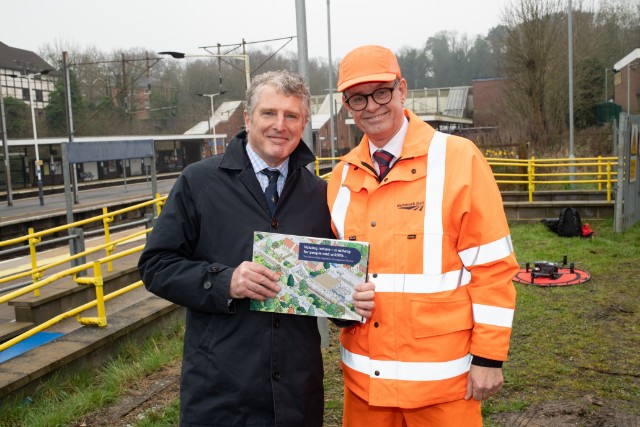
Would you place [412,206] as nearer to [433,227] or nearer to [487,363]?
[433,227]

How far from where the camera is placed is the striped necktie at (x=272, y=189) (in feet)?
8.65

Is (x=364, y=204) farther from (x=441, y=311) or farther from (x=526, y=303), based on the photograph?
(x=526, y=303)

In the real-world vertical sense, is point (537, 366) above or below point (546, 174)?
below

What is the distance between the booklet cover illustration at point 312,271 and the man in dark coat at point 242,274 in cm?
6

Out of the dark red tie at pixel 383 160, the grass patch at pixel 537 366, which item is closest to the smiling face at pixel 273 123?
the dark red tie at pixel 383 160

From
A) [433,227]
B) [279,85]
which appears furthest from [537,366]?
[279,85]

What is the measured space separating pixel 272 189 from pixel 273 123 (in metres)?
0.30

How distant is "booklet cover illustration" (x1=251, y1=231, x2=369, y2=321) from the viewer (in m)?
2.39

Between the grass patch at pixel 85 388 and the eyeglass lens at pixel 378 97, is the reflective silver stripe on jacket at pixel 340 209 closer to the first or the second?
the eyeglass lens at pixel 378 97

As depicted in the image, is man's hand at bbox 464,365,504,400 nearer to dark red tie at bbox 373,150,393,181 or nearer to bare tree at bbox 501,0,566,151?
dark red tie at bbox 373,150,393,181

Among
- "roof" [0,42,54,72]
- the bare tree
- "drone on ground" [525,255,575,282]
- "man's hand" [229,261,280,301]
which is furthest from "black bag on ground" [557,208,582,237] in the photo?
"roof" [0,42,54,72]

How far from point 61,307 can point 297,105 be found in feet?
22.7

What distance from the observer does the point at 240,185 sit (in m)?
2.59

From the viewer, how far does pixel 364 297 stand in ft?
7.86
